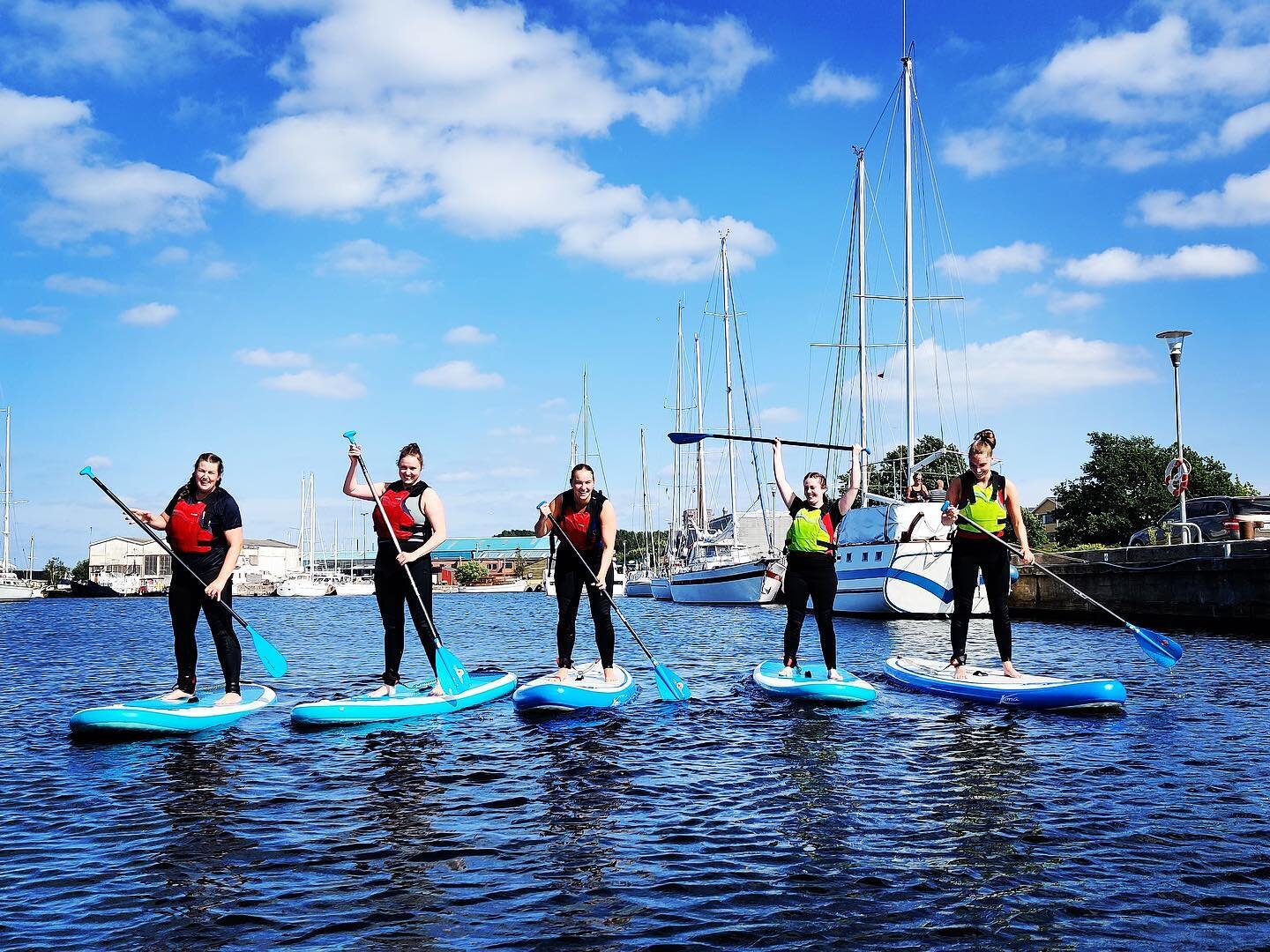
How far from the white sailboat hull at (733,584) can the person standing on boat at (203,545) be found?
29.0m

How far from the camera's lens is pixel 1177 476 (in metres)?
24.5

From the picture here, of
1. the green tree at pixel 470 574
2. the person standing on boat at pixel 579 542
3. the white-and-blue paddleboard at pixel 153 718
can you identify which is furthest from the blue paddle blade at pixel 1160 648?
the green tree at pixel 470 574

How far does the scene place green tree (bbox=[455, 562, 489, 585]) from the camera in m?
131

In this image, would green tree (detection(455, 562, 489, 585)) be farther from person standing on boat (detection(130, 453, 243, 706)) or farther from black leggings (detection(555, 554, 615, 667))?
person standing on boat (detection(130, 453, 243, 706))

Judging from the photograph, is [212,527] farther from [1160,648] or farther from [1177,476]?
[1177,476]

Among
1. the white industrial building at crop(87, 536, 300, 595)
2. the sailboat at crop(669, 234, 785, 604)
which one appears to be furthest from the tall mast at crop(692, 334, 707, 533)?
the white industrial building at crop(87, 536, 300, 595)

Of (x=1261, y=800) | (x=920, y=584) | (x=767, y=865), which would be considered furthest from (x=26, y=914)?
(x=920, y=584)

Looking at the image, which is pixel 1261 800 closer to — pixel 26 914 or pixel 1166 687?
pixel 1166 687

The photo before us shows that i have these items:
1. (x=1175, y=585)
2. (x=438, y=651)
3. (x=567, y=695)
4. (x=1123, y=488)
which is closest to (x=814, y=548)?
(x=567, y=695)

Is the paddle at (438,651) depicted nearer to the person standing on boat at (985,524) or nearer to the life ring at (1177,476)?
the person standing on boat at (985,524)

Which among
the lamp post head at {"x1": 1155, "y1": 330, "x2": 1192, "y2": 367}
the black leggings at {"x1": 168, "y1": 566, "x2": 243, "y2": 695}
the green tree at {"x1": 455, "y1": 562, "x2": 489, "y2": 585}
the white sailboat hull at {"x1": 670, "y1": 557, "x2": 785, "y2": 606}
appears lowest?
the green tree at {"x1": 455, "y1": 562, "x2": 489, "y2": 585}

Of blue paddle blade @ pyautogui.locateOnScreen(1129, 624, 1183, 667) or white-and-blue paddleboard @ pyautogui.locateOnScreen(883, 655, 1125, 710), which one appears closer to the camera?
white-and-blue paddleboard @ pyautogui.locateOnScreen(883, 655, 1125, 710)

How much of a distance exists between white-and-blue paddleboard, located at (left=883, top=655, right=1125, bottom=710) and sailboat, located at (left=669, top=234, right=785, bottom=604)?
25.3 meters

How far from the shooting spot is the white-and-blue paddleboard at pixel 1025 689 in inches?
419
